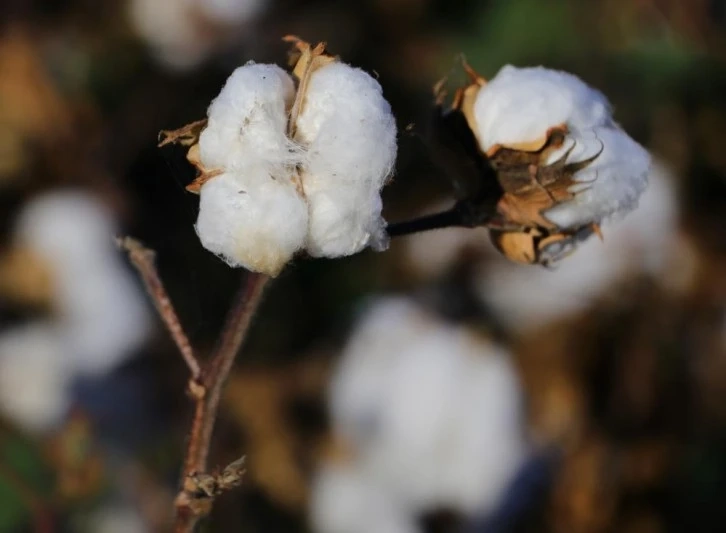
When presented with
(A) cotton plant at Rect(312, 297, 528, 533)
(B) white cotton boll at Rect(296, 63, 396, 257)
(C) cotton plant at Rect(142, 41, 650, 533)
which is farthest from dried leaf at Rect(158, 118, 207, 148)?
(A) cotton plant at Rect(312, 297, 528, 533)

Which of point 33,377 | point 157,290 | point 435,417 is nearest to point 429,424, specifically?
point 435,417

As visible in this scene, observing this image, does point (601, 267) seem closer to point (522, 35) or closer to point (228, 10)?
point (522, 35)

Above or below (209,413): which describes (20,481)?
below

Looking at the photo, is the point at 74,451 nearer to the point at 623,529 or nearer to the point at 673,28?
the point at 623,529

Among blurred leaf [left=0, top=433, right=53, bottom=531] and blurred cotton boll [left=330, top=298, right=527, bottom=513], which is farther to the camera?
blurred cotton boll [left=330, top=298, right=527, bottom=513]

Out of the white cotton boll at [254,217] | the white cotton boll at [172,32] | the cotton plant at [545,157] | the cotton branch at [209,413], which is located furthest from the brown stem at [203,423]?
the white cotton boll at [172,32]

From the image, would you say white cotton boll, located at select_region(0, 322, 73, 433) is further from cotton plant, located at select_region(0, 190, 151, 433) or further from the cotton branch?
the cotton branch

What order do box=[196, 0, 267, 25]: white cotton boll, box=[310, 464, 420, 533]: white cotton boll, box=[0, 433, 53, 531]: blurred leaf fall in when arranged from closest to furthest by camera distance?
box=[0, 433, 53, 531]: blurred leaf, box=[310, 464, 420, 533]: white cotton boll, box=[196, 0, 267, 25]: white cotton boll
